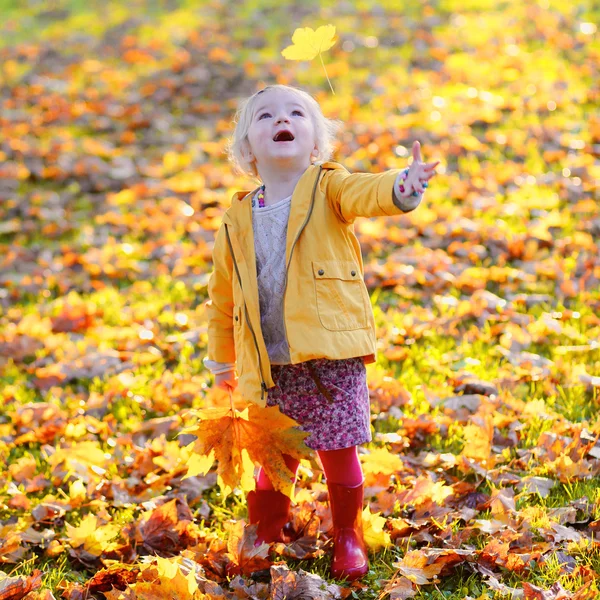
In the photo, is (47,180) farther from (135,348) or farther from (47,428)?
(47,428)

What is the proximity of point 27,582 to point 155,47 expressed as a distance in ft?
29.1

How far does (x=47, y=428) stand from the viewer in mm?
3357

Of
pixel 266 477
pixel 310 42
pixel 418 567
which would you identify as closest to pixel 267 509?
pixel 266 477

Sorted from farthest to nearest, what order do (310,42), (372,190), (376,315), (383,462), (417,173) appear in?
1. (376,315)
2. (383,462)
3. (310,42)
4. (372,190)
5. (417,173)

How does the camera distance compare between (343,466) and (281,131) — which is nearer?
(281,131)

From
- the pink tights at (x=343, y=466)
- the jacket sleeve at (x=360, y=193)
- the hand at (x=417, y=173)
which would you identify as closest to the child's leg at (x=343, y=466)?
the pink tights at (x=343, y=466)

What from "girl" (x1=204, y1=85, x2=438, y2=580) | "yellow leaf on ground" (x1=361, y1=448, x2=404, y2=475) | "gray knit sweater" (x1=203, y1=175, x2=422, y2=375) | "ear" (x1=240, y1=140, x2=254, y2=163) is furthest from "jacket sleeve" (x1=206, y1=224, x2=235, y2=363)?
"yellow leaf on ground" (x1=361, y1=448, x2=404, y2=475)

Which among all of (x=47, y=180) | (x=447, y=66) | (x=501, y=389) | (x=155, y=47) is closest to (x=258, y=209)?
(x=501, y=389)

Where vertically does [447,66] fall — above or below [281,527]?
above

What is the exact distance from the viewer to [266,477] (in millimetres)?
2545

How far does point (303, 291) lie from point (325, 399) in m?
0.35

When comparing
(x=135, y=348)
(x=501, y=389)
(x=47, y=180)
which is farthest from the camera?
(x=47, y=180)

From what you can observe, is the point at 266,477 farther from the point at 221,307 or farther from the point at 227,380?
the point at 221,307

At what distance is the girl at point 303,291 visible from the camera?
89.2 inches
